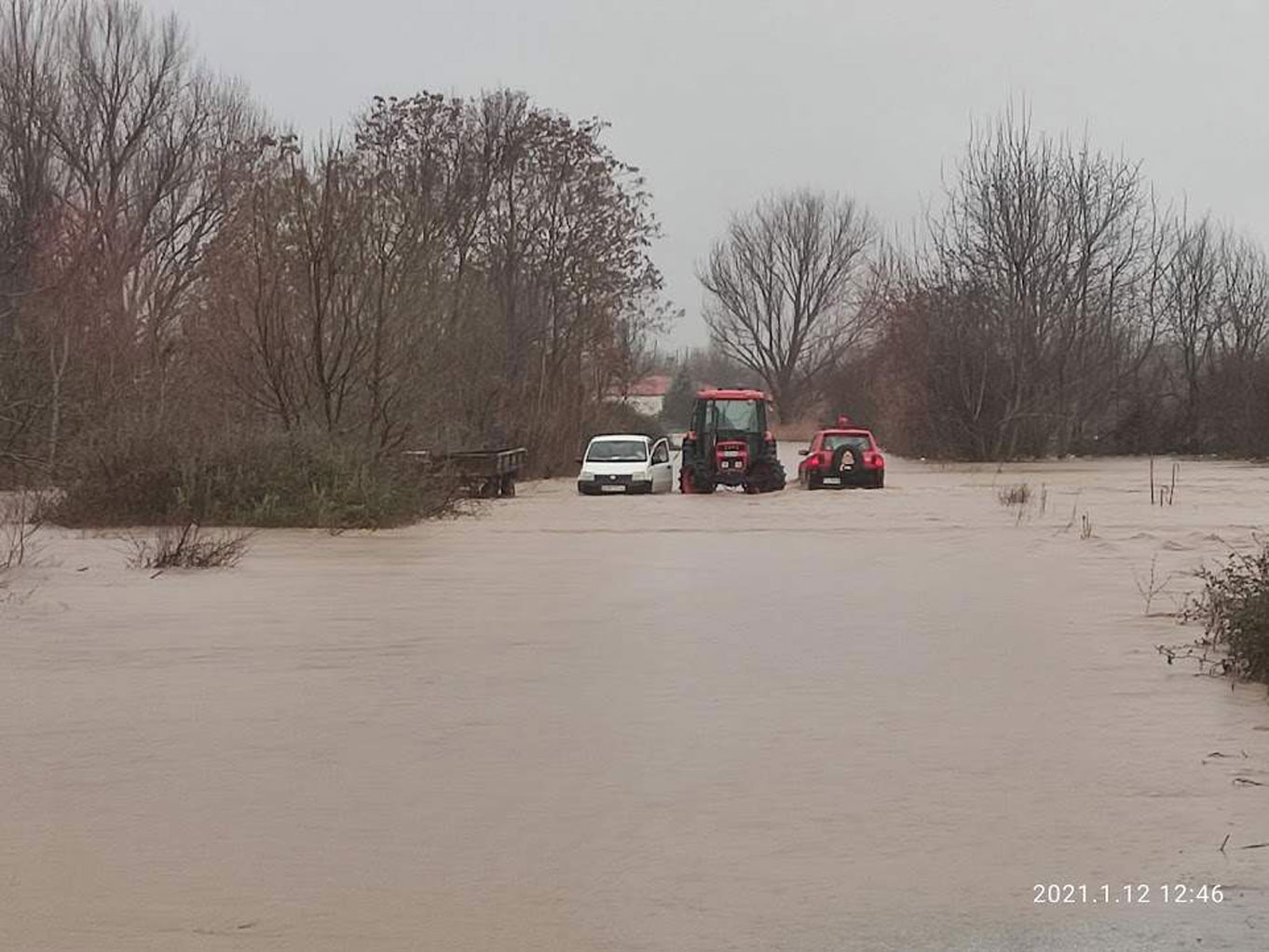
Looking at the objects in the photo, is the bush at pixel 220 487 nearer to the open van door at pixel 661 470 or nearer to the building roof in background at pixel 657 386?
the open van door at pixel 661 470

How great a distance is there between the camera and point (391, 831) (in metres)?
7.24

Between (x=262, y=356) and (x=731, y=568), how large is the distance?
1038cm

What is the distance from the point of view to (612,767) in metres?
8.55

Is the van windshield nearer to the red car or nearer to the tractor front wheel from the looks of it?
the tractor front wheel

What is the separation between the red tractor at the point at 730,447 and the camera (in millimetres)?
35031

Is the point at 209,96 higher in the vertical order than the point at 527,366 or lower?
higher

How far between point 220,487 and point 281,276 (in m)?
4.21

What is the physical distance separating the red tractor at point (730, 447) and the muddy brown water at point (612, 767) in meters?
17.5

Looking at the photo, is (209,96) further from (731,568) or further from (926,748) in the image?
(926,748)

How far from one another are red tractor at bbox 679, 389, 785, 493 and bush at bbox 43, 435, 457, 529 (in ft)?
39.8

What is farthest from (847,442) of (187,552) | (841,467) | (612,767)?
(612,767)

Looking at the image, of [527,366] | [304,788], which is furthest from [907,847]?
[527,366]

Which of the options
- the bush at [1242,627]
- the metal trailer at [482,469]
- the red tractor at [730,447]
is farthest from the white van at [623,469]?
the bush at [1242,627]

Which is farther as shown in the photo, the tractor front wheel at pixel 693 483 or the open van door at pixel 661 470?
the open van door at pixel 661 470
